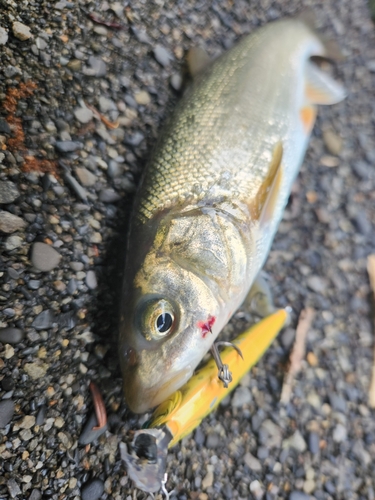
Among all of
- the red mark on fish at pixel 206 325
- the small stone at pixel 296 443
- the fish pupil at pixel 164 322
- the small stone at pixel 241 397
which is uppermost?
the red mark on fish at pixel 206 325

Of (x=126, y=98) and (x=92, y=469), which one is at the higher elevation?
(x=126, y=98)

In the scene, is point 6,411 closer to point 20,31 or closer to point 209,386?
point 209,386

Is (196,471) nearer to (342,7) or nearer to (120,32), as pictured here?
(120,32)

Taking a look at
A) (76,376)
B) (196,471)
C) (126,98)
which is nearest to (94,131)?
(126,98)

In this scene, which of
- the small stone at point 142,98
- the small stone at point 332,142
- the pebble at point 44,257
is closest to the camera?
the pebble at point 44,257

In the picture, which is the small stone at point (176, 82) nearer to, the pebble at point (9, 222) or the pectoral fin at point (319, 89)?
the pectoral fin at point (319, 89)

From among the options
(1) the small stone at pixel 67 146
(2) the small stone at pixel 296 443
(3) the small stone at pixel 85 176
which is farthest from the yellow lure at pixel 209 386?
(1) the small stone at pixel 67 146

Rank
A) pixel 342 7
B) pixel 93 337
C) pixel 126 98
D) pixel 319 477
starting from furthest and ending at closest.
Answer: pixel 342 7
pixel 126 98
pixel 319 477
pixel 93 337

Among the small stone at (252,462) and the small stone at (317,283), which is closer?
the small stone at (252,462)
